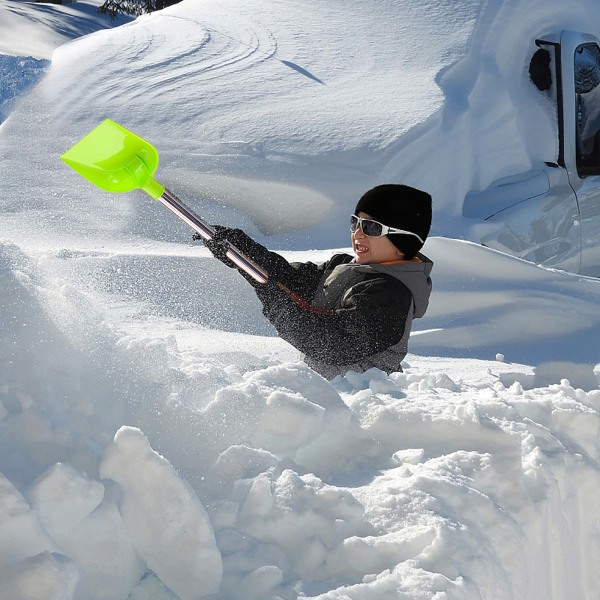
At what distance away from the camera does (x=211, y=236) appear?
2855mm

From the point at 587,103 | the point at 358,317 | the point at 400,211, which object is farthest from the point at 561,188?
the point at 358,317

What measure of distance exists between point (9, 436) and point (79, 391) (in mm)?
242

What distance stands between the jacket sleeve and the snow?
0.13m

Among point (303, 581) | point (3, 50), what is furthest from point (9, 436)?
point (3, 50)

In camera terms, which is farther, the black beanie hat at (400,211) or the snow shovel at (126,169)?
the black beanie hat at (400,211)

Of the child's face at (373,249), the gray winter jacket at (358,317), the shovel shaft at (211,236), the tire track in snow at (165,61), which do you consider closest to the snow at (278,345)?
the tire track in snow at (165,61)

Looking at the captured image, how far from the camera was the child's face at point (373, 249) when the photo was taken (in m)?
2.93

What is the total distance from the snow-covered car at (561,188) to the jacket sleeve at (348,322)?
4.87 ft

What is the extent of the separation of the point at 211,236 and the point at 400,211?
548 mm

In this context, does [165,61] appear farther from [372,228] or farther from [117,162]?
[372,228]

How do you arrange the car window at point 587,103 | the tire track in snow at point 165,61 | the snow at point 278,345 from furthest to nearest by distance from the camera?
the car window at point 587,103 → the tire track in snow at point 165,61 → the snow at point 278,345

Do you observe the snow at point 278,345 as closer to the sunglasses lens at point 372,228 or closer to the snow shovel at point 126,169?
the snow shovel at point 126,169

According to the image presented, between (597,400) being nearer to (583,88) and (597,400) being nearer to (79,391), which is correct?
(79,391)

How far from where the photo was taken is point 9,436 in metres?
1.73
